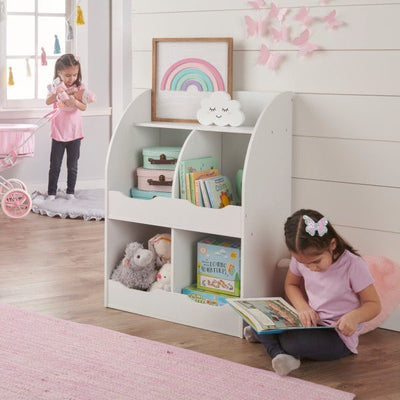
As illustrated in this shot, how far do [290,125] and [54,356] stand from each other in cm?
113

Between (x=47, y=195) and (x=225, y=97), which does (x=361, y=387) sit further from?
(x=47, y=195)

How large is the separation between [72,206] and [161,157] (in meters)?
2.00

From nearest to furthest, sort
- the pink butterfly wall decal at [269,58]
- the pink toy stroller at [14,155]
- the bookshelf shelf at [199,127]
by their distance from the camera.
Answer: the bookshelf shelf at [199,127] < the pink butterfly wall decal at [269,58] < the pink toy stroller at [14,155]

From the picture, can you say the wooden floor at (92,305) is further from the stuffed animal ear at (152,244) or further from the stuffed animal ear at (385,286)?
the stuffed animal ear at (152,244)

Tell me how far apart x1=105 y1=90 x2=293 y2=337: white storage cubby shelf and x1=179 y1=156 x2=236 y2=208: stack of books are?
0.11 feet

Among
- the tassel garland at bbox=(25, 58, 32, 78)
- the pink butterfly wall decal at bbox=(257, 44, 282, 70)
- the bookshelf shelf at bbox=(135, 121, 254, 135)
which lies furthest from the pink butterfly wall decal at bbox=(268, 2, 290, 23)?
the tassel garland at bbox=(25, 58, 32, 78)

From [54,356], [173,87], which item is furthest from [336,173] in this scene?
[54,356]

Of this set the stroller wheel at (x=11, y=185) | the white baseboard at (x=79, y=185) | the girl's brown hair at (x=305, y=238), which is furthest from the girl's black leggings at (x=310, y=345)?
the white baseboard at (x=79, y=185)

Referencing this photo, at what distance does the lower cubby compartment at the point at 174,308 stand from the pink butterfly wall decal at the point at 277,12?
1022 mm

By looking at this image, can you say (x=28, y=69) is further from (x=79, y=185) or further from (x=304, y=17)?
(x=304, y=17)

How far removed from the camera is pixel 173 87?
319cm

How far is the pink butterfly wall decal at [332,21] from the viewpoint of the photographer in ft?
9.16

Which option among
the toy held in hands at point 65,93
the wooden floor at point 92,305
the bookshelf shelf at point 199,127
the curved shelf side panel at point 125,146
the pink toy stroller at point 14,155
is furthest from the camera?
the toy held in hands at point 65,93

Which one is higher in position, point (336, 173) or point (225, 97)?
point (225, 97)
